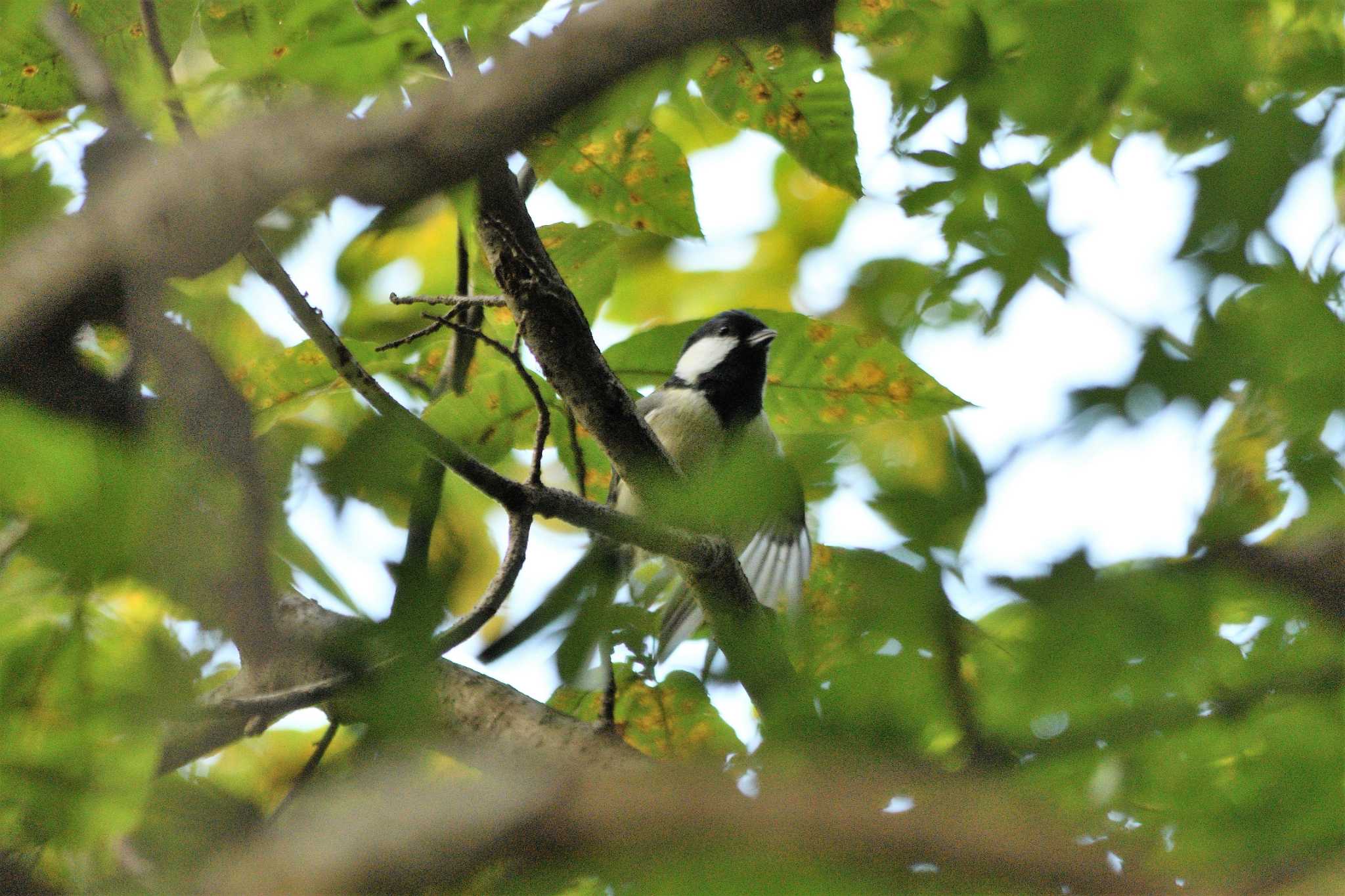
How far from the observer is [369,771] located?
0.64 m

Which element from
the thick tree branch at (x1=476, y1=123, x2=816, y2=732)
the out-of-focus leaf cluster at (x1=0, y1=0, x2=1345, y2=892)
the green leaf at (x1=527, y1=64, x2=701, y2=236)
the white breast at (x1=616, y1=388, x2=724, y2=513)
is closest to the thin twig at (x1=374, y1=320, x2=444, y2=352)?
the thick tree branch at (x1=476, y1=123, x2=816, y2=732)

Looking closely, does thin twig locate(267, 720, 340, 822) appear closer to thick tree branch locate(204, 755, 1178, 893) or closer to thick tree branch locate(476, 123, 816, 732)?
thick tree branch locate(204, 755, 1178, 893)

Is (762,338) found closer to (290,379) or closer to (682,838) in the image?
(290,379)

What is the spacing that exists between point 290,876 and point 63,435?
0.28 meters

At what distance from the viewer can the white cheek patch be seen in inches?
134

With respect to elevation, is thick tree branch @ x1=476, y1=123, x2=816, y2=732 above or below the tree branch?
below

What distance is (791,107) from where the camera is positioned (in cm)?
176

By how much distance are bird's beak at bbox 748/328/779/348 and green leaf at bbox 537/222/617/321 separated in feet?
2.34

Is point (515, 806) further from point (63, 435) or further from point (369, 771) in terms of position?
point (63, 435)

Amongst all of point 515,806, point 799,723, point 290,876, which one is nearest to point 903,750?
point 799,723

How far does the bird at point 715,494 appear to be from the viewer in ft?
1.92

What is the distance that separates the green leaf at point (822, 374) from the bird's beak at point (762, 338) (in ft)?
1.80

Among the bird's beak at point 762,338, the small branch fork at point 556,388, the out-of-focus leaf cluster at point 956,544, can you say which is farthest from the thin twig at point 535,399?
the bird's beak at point 762,338

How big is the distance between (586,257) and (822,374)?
498mm
